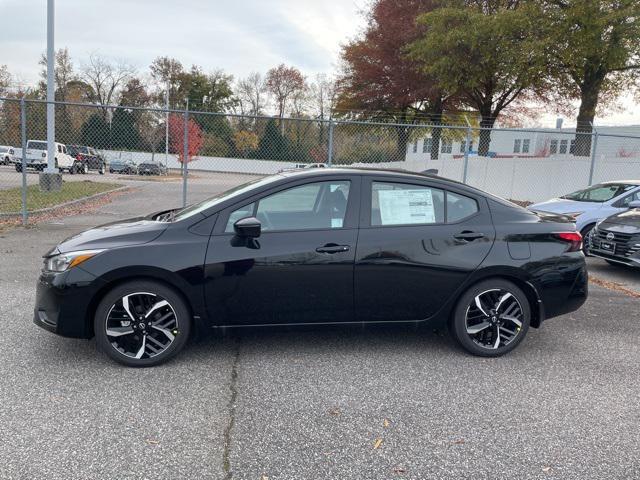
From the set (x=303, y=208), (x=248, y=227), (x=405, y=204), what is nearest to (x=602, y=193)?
(x=405, y=204)

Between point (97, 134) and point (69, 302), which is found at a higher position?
point (97, 134)

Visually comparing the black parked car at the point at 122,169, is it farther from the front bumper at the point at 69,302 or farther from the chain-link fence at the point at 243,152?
the front bumper at the point at 69,302

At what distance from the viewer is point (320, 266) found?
3.99m

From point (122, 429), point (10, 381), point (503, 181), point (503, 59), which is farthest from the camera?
point (503, 181)

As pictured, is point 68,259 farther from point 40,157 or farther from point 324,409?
point 40,157

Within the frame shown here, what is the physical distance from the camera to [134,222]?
441cm

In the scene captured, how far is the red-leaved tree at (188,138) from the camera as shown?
1846 cm

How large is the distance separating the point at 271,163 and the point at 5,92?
3968 cm

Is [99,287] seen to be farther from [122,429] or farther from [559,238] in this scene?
[559,238]

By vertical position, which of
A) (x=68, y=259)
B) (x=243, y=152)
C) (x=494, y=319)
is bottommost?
(x=494, y=319)

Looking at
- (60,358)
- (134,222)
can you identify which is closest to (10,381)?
(60,358)

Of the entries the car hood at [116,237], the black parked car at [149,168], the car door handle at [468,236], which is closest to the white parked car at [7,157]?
the black parked car at [149,168]

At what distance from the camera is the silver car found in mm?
9508

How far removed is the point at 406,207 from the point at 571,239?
1481mm
